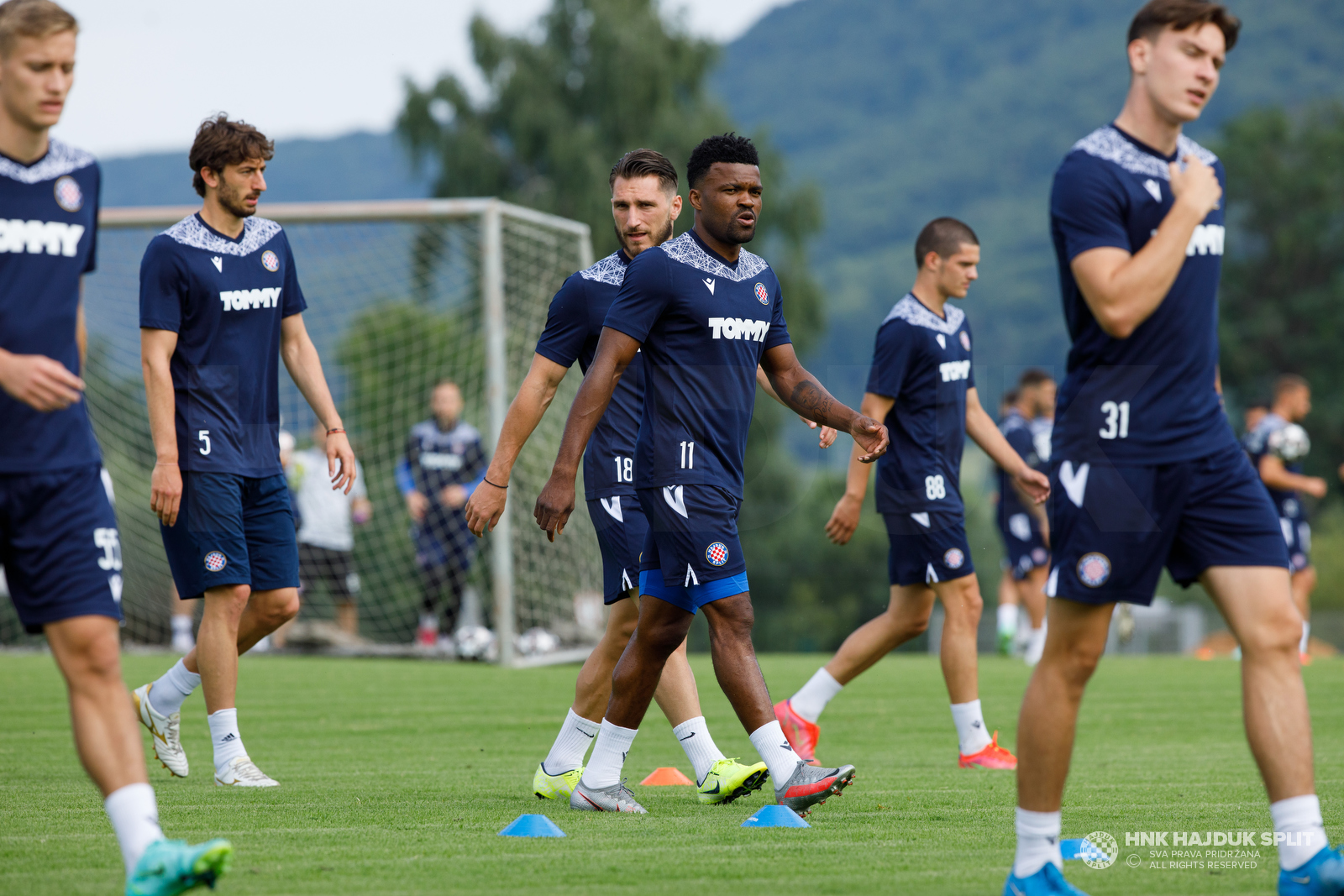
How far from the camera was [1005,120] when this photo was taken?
188 metres

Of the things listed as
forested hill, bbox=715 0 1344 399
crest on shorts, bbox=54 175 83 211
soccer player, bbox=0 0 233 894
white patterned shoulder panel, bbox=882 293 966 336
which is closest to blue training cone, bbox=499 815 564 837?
soccer player, bbox=0 0 233 894

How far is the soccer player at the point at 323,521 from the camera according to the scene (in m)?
16.1

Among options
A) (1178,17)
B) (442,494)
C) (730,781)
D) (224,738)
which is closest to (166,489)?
(224,738)

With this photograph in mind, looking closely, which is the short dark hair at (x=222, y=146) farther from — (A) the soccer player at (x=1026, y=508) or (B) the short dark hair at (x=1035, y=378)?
(B) the short dark hair at (x=1035, y=378)

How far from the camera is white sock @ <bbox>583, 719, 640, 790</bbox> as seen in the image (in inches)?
214

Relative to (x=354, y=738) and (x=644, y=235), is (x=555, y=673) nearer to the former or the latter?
(x=354, y=738)

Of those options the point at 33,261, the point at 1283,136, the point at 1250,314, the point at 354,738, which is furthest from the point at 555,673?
the point at 1283,136

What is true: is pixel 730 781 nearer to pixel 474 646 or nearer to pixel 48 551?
pixel 48 551

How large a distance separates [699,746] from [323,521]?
1122 centimetres

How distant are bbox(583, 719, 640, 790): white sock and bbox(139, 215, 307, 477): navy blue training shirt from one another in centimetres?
193

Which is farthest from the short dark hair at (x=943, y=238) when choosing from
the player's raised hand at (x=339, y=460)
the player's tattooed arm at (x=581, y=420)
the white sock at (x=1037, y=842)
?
the white sock at (x=1037, y=842)

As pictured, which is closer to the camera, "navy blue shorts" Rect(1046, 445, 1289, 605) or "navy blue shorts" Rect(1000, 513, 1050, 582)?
"navy blue shorts" Rect(1046, 445, 1289, 605)

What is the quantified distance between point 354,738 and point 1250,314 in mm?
56449

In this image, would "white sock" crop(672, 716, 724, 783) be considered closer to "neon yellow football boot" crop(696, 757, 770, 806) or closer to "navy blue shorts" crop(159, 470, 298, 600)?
"neon yellow football boot" crop(696, 757, 770, 806)
